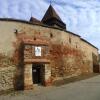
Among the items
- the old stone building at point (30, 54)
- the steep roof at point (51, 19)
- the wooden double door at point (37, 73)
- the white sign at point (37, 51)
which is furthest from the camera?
the steep roof at point (51, 19)

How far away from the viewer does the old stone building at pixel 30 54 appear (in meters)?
16.6

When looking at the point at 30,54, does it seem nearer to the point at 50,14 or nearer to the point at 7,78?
the point at 7,78

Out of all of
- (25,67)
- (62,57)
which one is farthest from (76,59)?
(25,67)

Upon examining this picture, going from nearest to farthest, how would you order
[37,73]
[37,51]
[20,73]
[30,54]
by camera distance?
[20,73], [30,54], [37,51], [37,73]

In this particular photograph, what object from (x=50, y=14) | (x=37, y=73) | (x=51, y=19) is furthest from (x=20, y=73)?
(x=50, y=14)

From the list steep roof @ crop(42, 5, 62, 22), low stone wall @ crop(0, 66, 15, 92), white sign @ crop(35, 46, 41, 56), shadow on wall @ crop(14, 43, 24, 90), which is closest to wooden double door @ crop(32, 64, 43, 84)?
white sign @ crop(35, 46, 41, 56)

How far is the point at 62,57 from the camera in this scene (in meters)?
20.8

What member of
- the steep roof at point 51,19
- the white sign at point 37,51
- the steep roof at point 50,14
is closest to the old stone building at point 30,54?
the white sign at point 37,51

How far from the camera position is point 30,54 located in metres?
→ 17.2

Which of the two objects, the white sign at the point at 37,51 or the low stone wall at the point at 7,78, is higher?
the white sign at the point at 37,51

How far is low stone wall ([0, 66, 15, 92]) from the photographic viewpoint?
16.1 m

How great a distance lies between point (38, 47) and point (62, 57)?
3.88 m

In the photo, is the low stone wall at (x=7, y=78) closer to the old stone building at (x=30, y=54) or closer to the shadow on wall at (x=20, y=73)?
the old stone building at (x=30, y=54)

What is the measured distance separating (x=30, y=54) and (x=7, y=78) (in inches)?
101
